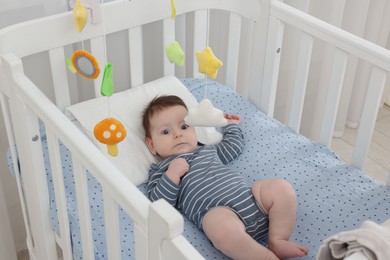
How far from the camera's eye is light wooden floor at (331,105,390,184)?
7.58 ft

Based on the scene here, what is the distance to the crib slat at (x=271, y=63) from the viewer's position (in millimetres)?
1603

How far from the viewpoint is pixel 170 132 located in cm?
148

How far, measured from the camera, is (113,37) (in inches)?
65.8

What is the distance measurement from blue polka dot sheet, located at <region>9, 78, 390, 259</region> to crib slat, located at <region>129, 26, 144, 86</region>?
162mm

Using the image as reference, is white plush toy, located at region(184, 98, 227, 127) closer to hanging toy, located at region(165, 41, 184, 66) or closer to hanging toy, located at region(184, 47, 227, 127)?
hanging toy, located at region(184, 47, 227, 127)

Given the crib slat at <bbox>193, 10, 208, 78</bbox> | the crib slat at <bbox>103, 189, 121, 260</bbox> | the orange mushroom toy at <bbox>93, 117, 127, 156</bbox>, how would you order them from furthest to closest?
the crib slat at <bbox>193, 10, 208, 78</bbox> < the orange mushroom toy at <bbox>93, 117, 127, 156</bbox> < the crib slat at <bbox>103, 189, 121, 260</bbox>

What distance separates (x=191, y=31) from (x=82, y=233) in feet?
2.72

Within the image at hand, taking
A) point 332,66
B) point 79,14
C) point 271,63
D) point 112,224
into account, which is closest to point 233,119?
point 271,63

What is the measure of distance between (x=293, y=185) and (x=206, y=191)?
244 millimetres

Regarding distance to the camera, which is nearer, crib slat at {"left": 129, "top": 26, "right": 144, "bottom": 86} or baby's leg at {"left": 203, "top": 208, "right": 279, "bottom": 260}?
baby's leg at {"left": 203, "top": 208, "right": 279, "bottom": 260}

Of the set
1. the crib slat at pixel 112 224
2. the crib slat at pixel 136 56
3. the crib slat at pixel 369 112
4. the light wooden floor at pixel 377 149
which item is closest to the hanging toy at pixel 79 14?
the crib slat at pixel 136 56

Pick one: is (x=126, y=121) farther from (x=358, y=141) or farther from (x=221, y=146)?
(x=358, y=141)

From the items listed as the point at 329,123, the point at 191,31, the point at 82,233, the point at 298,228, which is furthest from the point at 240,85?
the point at 82,233

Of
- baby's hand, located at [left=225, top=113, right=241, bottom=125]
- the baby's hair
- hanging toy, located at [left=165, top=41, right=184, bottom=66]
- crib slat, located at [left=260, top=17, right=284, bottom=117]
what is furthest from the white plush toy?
crib slat, located at [left=260, top=17, right=284, bottom=117]
